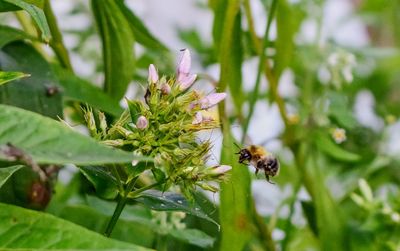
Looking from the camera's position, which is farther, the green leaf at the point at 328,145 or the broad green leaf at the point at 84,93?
the green leaf at the point at 328,145

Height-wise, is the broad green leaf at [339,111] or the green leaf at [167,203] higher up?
the broad green leaf at [339,111]

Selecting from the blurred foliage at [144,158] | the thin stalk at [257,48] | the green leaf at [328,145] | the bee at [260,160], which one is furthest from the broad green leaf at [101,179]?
the green leaf at [328,145]

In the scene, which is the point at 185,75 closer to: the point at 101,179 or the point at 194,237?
the point at 101,179

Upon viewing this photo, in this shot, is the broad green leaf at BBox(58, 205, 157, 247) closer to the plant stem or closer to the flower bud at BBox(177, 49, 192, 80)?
the plant stem

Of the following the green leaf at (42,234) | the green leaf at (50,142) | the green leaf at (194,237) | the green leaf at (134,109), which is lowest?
the green leaf at (42,234)

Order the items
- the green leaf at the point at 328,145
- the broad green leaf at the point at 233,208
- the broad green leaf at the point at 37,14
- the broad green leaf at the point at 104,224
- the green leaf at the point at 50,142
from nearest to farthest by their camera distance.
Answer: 1. the green leaf at the point at 50,142
2. the broad green leaf at the point at 37,14
3. the broad green leaf at the point at 233,208
4. the broad green leaf at the point at 104,224
5. the green leaf at the point at 328,145

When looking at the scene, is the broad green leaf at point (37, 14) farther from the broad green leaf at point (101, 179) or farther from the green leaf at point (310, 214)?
the green leaf at point (310, 214)

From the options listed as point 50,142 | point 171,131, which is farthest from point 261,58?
point 50,142
